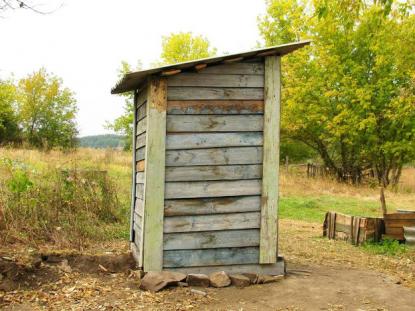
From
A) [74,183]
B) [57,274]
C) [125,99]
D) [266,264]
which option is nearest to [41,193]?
[74,183]

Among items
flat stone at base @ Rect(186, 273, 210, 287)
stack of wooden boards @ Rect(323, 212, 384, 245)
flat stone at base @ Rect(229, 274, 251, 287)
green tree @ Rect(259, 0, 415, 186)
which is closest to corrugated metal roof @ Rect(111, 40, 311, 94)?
flat stone at base @ Rect(186, 273, 210, 287)

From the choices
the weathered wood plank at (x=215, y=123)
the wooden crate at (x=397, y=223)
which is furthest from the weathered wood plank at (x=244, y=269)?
the wooden crate at (x=397, y=223)

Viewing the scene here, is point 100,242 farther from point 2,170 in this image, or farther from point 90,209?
point 2,170

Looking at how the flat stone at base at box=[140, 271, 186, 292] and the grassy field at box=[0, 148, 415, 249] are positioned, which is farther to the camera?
the grassy field at box=[0, 148, 415, 249]

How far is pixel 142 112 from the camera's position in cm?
632

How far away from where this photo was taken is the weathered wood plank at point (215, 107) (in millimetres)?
5535

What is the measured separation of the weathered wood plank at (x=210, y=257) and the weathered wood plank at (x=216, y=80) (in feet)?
6.49

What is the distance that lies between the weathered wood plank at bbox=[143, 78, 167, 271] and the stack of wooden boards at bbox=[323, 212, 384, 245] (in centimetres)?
461

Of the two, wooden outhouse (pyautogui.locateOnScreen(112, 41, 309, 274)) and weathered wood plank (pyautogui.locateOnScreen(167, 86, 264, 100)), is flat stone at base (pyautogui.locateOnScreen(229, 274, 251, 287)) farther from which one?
weathered wood plank (pyautogui.locateOnScreen(167, 86, 264, 100))

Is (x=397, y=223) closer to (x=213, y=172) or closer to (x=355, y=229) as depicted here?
(x=355, y=229)

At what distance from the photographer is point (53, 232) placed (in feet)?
23.9

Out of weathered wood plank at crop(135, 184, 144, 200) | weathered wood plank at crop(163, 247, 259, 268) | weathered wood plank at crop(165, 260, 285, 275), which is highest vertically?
weathered wood plank at crop(135, 184, 144, 200)

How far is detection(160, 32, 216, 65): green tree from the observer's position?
3562cm

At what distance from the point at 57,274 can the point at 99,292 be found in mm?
803
